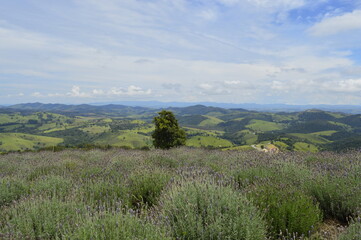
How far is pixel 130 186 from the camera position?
4980 millimetres

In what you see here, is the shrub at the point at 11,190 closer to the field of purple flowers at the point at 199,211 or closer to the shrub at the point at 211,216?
the field of purple flowers at the point at 199,211

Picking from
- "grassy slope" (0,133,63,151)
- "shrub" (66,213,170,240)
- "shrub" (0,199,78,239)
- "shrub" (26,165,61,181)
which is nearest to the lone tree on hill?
"shrub" (26,165,61,181)

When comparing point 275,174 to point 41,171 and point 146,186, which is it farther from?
point 41,171

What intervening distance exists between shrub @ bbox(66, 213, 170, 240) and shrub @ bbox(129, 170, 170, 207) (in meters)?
1.84

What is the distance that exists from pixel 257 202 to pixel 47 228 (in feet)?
10.2

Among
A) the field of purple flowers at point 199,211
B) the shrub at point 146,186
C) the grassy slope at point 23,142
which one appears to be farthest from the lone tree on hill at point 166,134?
the grassy slope at point 23,142

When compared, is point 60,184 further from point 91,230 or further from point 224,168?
point 224,168

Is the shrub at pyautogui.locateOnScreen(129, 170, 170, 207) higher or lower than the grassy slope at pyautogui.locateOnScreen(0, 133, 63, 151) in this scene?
higher

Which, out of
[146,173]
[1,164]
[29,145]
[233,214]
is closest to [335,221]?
[233,214]

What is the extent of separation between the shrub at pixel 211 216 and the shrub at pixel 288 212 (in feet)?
1.22

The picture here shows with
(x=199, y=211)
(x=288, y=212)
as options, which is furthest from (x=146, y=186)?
(x=288, y=212)

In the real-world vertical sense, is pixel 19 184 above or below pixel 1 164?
above

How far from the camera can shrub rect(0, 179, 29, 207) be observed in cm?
472

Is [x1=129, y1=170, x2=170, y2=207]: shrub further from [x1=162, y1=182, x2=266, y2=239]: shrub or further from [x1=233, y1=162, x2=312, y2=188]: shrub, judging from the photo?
[x1=233, y1=162, x2=312, y2=188]: shrub
